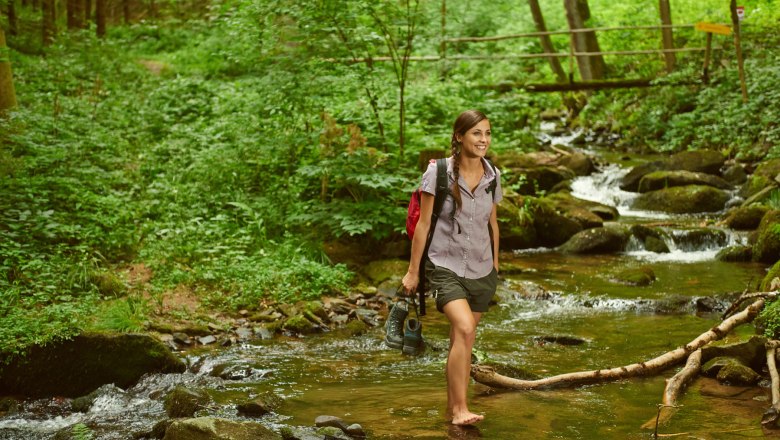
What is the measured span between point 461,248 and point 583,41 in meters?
20.4

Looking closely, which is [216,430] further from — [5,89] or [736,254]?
[5,89]

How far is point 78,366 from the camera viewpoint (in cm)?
630

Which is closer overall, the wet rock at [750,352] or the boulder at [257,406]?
the boulder at [257,406]

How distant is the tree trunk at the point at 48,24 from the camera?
22.3 m

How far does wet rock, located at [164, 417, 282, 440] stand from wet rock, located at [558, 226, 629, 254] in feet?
30.1

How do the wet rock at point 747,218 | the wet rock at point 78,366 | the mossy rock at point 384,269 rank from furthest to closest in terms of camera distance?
1. the wet rock at point 747,218
2. the mossy rock at point 384,269
3. the wet rock at point 78,366

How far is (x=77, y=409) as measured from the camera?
5.88 m

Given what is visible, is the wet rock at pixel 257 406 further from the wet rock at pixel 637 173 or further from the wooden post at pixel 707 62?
the wooden post at pixel 707 62

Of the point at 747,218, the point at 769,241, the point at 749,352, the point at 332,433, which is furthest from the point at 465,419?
the point at 747,218

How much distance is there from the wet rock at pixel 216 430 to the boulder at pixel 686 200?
12.5 m

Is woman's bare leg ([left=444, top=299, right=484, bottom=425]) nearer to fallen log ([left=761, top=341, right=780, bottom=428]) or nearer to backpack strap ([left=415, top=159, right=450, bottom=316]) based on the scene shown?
backpack strap ([left=415, top=159, right=450, bottom=316])

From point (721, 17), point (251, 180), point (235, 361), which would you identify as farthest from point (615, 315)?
point (721, 17)

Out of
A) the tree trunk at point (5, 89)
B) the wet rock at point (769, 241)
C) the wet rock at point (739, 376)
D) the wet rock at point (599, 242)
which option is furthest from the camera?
the wet rock at point (599, 242)

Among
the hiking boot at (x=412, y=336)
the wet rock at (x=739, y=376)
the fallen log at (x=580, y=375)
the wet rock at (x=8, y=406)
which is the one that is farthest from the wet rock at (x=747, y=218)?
the wet rock at (x=8, y=406)
